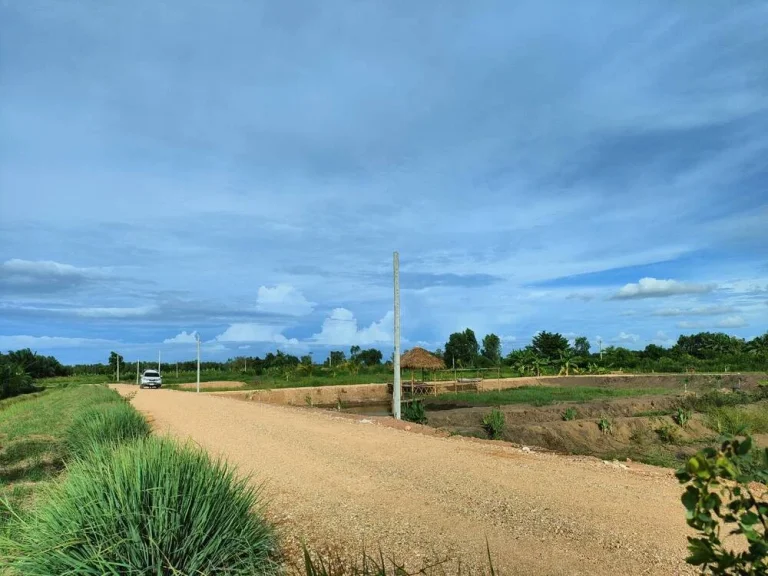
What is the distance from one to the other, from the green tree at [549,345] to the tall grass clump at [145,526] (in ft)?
210

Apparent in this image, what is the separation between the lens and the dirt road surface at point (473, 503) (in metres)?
5.04

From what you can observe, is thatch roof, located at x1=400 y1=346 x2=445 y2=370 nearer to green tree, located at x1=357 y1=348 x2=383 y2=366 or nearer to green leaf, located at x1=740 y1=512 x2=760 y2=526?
green tree, located at x1=357 y1=348 x2=383 y2=366

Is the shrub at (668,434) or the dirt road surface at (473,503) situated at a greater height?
the dirt road surface at (473,503)

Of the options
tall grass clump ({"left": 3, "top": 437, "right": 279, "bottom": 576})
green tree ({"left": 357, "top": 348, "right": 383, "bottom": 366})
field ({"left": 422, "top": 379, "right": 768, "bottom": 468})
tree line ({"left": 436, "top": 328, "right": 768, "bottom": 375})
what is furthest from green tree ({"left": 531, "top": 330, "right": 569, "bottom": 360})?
tall grass clump ({"left": 3, "top": 437, "right": 279, "bottom": 576})

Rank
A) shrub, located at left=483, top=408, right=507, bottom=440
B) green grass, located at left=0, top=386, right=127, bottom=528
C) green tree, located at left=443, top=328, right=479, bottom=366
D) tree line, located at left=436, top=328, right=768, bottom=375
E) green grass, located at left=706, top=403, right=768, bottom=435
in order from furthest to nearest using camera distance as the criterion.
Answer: green tree, located at left=443, top=328, right=479, bottom=366 < tree line, located at left=436, top=328, right=768, bottom=375 < green grass, located at left=706, top=403, right=768, bottom=435 < shrub, located at left=483, top=408, right=507, bottom=440 < green grass, located at left=0, top=386, right=127, bottom=528

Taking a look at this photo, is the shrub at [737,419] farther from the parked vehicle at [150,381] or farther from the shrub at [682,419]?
the parked vehicle at [150,381]

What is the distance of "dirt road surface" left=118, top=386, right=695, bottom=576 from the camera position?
5.04 metres

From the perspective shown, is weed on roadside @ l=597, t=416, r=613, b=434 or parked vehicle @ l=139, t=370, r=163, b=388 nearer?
weed on roadside @ l=597, t=416, r=613, b=434

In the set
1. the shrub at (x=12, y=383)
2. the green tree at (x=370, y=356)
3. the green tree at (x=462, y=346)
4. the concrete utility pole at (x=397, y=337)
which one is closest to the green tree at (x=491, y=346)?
the green tree at (x=462, y=346)

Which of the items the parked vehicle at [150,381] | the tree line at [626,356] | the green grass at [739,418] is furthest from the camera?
the tree line at [626,356]

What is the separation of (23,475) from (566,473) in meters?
8.60

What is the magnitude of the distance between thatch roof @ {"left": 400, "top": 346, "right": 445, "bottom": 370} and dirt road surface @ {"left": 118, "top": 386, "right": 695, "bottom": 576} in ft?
96.9

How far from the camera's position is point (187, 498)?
427cm

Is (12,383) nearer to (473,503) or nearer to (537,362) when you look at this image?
(473,503)
